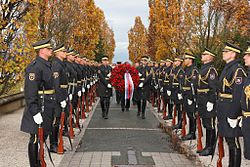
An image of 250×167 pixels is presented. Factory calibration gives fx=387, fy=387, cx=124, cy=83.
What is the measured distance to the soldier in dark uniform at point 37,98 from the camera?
6184 mm

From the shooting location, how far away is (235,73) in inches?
241

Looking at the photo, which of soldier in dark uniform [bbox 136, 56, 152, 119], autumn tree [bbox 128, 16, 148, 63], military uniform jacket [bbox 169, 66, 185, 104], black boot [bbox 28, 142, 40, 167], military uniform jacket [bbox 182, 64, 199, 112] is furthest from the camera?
autumn tree [bbox 128, 16, 148, 63]

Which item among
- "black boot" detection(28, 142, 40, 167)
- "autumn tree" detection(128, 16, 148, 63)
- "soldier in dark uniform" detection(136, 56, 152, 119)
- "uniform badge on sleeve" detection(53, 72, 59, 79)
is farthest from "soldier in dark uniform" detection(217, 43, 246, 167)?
"autumn tree" detection(128, 16, 148, 63)

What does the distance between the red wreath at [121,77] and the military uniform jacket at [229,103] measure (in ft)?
27.8

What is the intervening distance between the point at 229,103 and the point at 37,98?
3101 millimetres

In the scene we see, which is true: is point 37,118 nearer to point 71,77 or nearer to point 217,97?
point 217,97

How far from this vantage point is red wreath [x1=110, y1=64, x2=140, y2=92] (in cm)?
1492

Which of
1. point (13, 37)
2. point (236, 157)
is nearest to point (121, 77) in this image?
point (13, 37)

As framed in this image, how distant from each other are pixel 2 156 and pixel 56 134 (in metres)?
1.25

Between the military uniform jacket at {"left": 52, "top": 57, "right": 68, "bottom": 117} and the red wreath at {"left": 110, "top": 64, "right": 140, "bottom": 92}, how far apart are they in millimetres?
6047

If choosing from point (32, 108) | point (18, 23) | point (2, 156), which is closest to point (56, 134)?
point (2, 156)

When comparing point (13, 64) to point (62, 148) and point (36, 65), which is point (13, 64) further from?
point (36, 65)

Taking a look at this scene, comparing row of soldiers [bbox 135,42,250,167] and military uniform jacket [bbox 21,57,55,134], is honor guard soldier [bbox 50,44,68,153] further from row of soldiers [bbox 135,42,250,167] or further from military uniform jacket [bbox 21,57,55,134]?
row of soldiers [bbox 135,42,250,167]

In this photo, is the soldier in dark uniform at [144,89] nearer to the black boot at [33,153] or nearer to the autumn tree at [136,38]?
the black boot at [33,153]
